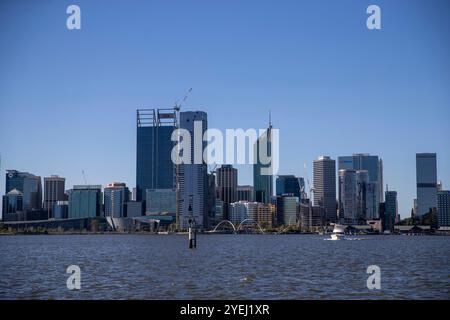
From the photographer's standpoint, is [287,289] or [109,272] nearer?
[287,289]

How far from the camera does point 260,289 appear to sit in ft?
167

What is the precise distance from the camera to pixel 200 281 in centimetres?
5797
